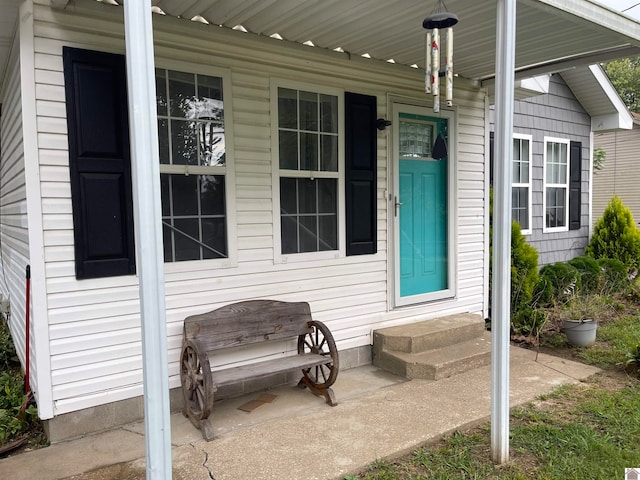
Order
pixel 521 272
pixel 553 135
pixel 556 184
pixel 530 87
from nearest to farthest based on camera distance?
1. pixel 530 87
2. pixel 521 272
3. pixel 553 135
4. pixel 556 184

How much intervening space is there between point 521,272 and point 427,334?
2.30m

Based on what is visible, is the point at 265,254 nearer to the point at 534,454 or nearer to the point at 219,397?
the point at 219,397

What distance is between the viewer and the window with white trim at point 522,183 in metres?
6.99

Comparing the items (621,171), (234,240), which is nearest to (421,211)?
(234,240)

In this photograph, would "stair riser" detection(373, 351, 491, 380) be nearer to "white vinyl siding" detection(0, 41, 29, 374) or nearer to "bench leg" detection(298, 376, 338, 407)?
"bench leg" detection(298, 376, 338, 407)

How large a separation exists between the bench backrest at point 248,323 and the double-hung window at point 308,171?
1.55ft

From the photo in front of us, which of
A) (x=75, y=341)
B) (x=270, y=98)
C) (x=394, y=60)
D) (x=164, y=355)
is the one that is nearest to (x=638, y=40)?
(x=394, y=60)

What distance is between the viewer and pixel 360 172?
4207 millimetres

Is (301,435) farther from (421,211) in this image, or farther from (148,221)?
(421,211)

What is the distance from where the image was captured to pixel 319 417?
3.23 meters

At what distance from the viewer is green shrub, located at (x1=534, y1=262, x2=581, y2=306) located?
20.5ft

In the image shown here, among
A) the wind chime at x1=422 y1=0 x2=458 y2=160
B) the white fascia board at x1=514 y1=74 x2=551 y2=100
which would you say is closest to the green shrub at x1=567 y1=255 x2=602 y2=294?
the white fascia board at x1=514 y1=74 x2=551 y2=100

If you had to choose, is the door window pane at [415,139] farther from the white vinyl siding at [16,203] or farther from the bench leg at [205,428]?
the white vinyl siding at [16,203]

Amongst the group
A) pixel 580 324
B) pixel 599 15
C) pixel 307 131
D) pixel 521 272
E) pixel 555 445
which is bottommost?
pixel 555 445
